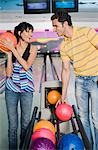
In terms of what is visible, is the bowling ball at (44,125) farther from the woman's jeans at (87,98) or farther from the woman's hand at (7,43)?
the woman's hand at (7,43)

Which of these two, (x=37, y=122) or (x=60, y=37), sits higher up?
(x=60, y=37)

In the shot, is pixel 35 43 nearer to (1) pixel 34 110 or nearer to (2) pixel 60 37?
(2) pixel 60 37

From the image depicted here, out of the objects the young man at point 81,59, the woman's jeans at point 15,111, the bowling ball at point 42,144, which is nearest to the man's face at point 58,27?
the young man at point 81,59

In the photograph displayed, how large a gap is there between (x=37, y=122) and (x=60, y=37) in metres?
0.64

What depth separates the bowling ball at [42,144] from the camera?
7.02 feet

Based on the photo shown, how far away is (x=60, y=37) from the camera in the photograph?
7.83ft

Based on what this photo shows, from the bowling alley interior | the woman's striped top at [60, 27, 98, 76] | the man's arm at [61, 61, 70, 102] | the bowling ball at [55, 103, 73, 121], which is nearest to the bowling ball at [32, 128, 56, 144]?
the bowling alley interior

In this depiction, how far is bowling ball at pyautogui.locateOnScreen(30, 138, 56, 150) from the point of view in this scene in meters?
2.14

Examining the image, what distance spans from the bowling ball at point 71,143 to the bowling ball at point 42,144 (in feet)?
0.20

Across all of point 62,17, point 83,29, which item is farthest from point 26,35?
point 83,29

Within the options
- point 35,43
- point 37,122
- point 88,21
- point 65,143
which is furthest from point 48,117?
point 88,21

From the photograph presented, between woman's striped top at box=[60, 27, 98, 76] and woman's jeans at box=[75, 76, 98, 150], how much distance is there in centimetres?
5

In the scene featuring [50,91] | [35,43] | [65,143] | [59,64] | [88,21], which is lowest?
[65,143]

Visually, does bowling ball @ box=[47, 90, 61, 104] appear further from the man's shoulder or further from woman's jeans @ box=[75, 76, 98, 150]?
the man's shoulder
